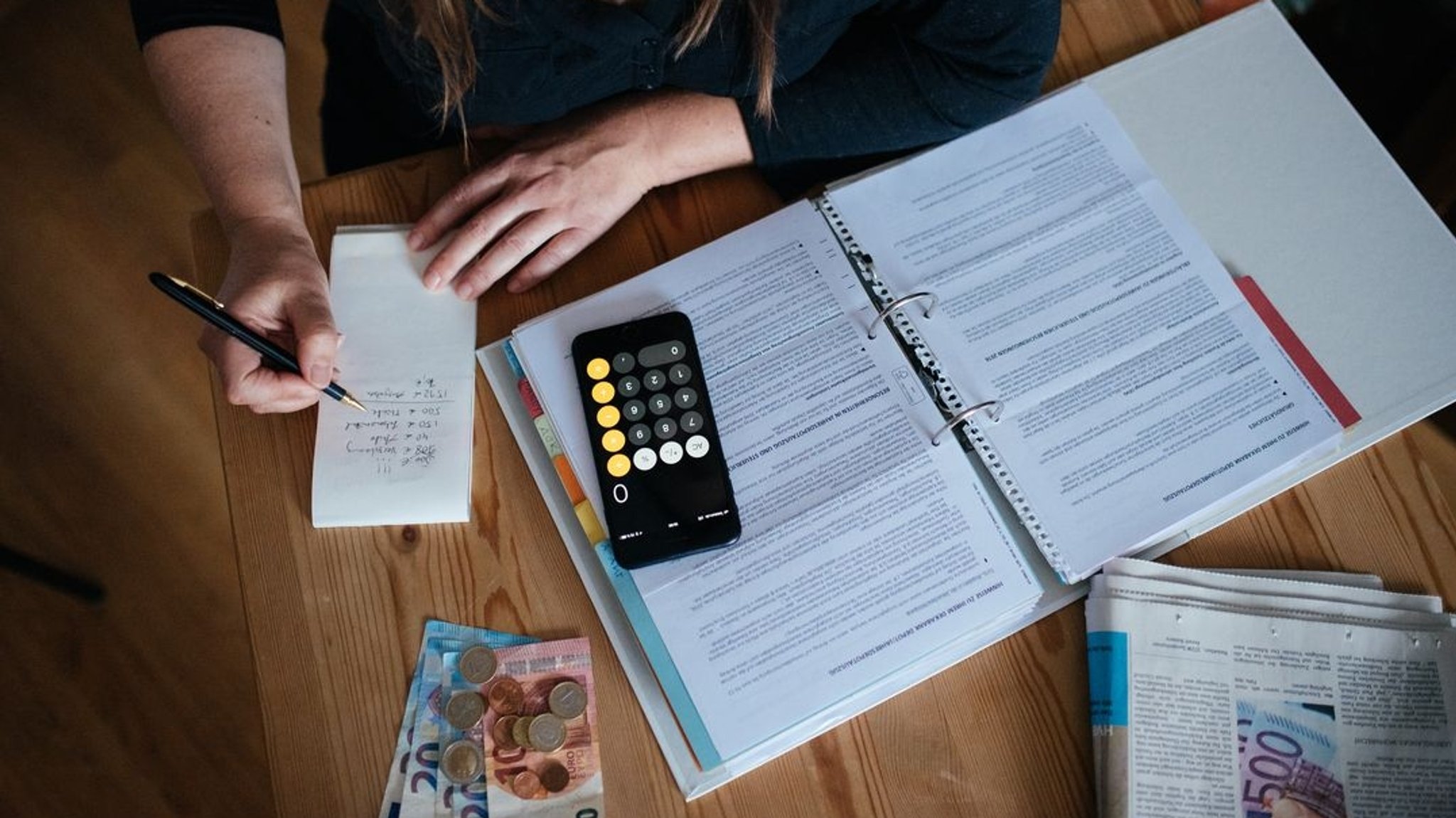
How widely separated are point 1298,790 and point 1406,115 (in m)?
1.13

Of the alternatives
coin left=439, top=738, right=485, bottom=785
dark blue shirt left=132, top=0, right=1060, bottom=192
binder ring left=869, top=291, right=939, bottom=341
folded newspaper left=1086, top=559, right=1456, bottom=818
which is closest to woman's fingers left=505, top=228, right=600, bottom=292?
dark blue shirt left=132, top=0, right=1060, bottom=192

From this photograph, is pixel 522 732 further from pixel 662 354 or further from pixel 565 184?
pixel 565 184

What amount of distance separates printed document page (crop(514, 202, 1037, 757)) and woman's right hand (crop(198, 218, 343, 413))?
14 centimetres

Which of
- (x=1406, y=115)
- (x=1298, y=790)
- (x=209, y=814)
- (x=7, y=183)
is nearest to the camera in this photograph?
(x=1298, y=790)

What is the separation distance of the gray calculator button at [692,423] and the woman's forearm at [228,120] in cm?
33

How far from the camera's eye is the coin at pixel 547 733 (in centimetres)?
66

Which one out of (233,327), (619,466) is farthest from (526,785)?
(233,327)

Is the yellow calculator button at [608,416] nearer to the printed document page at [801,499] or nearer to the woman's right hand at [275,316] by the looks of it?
the printed document page at [801,499]

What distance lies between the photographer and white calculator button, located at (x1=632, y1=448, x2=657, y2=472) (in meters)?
0.69

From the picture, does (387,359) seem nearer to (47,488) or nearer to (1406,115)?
(47,488)

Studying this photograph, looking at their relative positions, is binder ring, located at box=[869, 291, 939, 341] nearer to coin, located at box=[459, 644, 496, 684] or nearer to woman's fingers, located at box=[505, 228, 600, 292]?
woman's fingers, located at box=[505, 228, 600, 292]

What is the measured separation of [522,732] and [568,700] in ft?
0.12

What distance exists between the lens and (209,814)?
128 centimetres

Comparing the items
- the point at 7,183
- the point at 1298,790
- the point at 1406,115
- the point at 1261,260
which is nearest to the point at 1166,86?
the point at 1261,260
